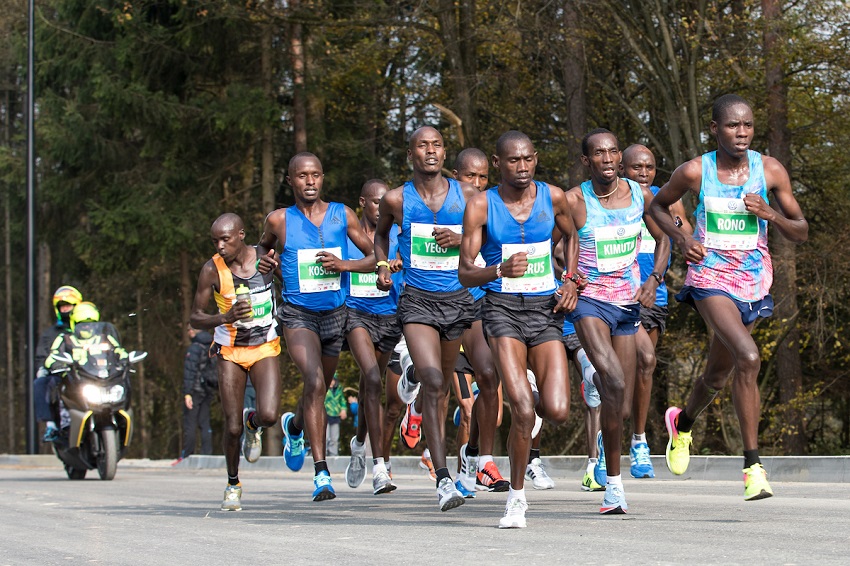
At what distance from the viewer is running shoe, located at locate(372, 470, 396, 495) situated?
36.7ft

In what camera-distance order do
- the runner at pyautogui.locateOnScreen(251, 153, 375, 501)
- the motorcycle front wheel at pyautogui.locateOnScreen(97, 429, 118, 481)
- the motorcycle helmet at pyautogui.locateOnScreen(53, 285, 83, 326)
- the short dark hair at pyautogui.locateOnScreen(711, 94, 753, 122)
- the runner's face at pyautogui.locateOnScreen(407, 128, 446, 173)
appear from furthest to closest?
the motorcycle helmet at pyautogui.locateOnScreen(53, 285, 83, 326) → the motorcycle front wheel at pyautogui.locateOnScreen(97, 429, 118, 481) → the runner at pyautogui.locateOnScreen(251, 153, 375, 501) → the runner's face at pyautogui.locateOnScreen(407, 128, 446, 173) → the short dark hair at pyautogui.locateOnScreen(711, 94, 753, 122)

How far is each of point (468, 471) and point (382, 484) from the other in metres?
0.67

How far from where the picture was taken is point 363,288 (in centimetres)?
1230

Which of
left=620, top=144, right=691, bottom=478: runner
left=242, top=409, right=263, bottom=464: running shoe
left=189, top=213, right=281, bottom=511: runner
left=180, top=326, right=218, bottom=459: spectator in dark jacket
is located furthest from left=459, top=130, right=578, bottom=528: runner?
left=180, top=326, right=218, bottom=459: spectator in dark jacket

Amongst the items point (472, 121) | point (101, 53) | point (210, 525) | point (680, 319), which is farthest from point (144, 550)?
point (101, 53)

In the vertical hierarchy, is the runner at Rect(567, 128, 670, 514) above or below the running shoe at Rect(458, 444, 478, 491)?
above

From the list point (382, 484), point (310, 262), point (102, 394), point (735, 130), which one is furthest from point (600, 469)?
point (102, 394)

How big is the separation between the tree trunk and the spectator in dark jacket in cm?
824

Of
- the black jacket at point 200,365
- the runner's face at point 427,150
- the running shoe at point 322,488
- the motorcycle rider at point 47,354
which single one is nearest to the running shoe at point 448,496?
the running shoe at point 322,488

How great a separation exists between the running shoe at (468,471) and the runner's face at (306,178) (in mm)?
2356

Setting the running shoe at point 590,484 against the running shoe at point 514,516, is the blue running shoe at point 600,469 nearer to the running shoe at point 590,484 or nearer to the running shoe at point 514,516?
the running shoe at point 590,484

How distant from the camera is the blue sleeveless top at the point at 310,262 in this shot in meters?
11.0

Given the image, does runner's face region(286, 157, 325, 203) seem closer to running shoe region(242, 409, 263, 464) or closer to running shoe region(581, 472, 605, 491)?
running shoe region(242, 409, 263, 464)

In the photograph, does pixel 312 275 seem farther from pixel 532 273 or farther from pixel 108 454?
pixel 108 454
